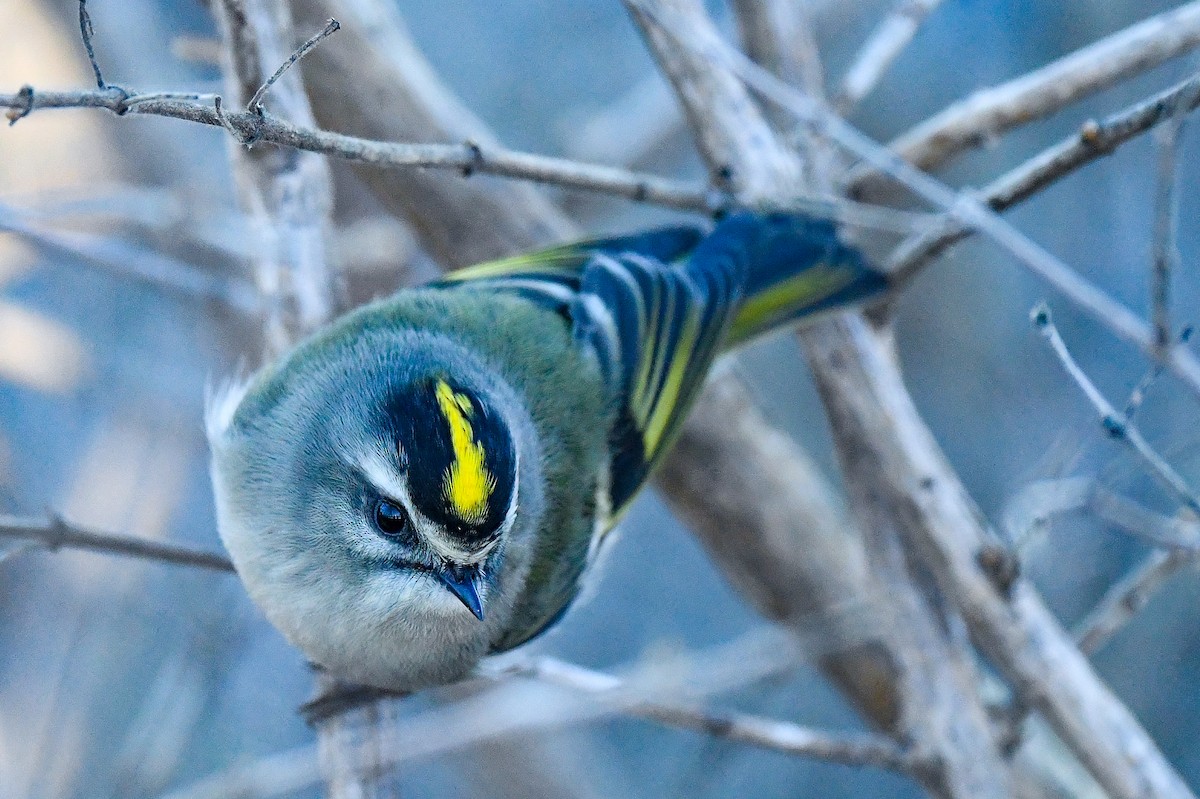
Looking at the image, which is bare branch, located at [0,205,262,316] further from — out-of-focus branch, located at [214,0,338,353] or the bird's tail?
the bird's tail

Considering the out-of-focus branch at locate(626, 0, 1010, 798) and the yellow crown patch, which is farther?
the out-of-focus branch at locate(626, 0, 1010, 798)

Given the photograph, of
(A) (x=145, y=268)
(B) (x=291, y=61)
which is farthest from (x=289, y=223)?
(B) (x=291, y=61)

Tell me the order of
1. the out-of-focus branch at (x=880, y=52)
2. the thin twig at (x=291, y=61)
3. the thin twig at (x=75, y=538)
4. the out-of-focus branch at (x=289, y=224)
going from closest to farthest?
the thin twig at (x=291, y=61) → the thin twig at (x=75, y=538) → the out-of-focus branch at (x=289, y=224) → the out-of-focus branch at (x=880, y=52)

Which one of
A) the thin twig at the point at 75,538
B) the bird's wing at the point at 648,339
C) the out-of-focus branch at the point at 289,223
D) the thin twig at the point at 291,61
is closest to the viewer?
the thin twig at the point at 291,61

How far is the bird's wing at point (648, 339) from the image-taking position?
2.75 m

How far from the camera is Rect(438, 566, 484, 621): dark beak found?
6.76 feet

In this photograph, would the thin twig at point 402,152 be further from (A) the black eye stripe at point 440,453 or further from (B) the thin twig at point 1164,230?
(B) the thin twig at point 1164,230

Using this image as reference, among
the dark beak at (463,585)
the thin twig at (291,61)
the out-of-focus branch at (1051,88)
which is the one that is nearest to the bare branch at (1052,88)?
the out-of-focus branch at (1051,88)

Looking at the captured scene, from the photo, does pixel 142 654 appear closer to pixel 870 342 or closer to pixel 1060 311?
pixel 870 342

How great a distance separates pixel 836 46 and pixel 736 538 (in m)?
3.08

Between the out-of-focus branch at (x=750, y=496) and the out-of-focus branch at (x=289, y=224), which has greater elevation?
the out-of-focus branch at (x=289, y=224)

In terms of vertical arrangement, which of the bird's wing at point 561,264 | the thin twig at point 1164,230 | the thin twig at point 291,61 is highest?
the bird's wing at point 561,264

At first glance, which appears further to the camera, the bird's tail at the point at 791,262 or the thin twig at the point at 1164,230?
the bird's tail at the point at 791,262

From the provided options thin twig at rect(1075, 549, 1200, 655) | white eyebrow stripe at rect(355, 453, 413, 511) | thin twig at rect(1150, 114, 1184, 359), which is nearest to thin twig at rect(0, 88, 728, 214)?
white eyebrow stripe at rect(355, 453, 413, 511)
